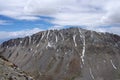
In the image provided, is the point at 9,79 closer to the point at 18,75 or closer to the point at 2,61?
the point at 18,75

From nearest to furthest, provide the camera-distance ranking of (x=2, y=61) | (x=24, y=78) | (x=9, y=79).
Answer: (x=9, y=79) < (x=24, y=78) < (x=2, y=61)

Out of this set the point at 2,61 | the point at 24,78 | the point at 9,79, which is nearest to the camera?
the point at 9,79

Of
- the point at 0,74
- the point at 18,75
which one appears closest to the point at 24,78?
the point at 18,75

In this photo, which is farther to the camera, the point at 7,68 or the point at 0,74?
the point at 7,68

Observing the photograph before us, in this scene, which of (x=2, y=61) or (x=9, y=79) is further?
(x=2, y=61)

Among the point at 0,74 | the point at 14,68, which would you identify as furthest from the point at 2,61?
the point at 0,74

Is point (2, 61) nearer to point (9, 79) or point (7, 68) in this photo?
point (7, 68)
